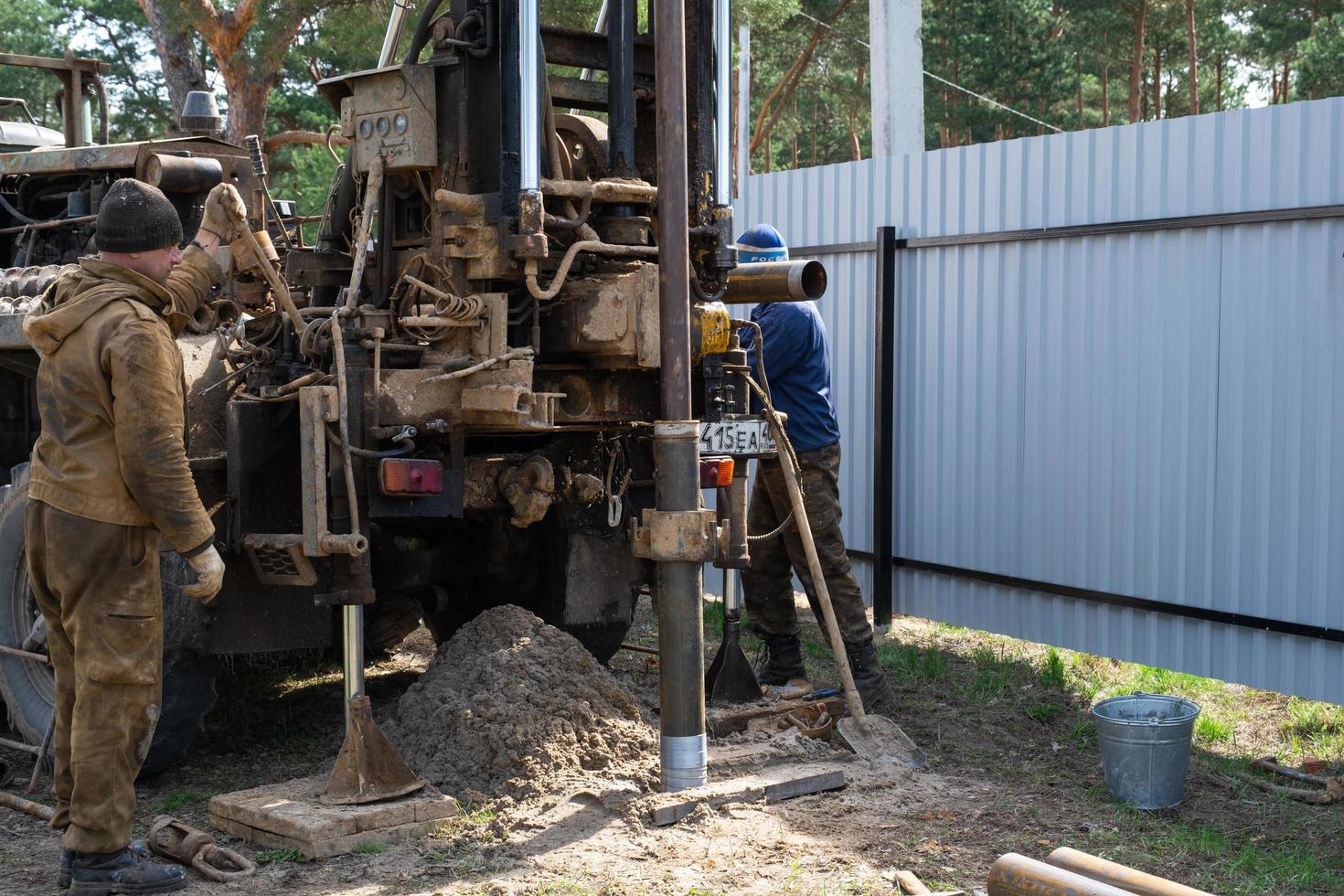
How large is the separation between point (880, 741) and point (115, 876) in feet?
9.51

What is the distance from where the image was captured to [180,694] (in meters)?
5.53

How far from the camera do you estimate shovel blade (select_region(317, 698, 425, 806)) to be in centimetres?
508

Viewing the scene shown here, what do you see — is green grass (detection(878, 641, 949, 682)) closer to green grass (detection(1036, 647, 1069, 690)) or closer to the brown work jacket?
green grass (detection(1036, 647, 1069, 690))

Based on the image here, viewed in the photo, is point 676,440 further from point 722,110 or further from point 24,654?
point 24,654

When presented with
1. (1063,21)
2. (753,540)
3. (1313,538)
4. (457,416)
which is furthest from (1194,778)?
(1063,21)

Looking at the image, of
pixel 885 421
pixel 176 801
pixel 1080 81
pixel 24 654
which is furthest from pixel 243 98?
pixel 1080 81

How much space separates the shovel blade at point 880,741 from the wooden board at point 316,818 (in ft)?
5.62

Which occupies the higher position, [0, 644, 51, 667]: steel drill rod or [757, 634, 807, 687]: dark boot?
[0, 644, 51, 667]: steel drill rod

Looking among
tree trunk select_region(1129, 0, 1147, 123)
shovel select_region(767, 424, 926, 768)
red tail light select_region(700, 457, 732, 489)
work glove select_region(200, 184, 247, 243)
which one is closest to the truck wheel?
work glove select_region(200, 184, 247, 243)

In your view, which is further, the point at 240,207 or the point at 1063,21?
the point at 1063,21

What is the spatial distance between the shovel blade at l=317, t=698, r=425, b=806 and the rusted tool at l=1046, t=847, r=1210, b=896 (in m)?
2.33

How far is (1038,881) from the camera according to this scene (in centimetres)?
348

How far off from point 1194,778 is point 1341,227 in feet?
7.69

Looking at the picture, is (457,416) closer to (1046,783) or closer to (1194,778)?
(1046,783)
